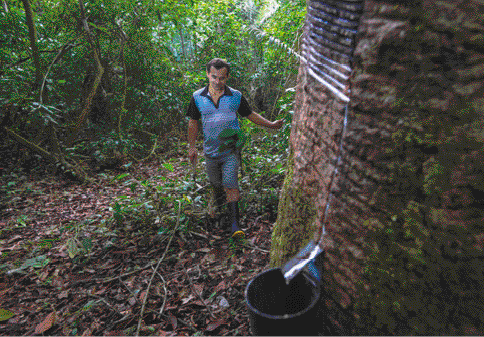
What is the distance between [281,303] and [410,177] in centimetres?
95

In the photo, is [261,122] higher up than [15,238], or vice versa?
[261,122]

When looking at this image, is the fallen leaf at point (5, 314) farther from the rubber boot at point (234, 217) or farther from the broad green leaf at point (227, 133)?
the broad green leaf at point (227, 133)

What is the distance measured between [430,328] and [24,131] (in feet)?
24.1

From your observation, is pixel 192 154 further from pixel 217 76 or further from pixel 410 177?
pixel 410 177

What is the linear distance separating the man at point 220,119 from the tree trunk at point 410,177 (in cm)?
177

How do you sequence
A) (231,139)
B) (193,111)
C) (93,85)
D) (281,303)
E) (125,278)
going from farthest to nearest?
(93,85) < (193,111) < (231,139) < (125,278) < (281,303)

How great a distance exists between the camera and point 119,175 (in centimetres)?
344

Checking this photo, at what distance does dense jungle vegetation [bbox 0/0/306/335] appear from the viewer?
2291 mm

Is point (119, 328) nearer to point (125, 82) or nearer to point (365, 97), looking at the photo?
point (365, 97)

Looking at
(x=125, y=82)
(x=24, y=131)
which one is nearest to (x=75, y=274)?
(x=24, y=131)

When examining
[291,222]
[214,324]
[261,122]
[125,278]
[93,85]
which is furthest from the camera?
[93,85]

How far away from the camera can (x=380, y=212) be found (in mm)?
1044

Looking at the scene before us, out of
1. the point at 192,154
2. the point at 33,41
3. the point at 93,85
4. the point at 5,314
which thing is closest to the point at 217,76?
the point at 192,154

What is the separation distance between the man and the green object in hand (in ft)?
0.24
